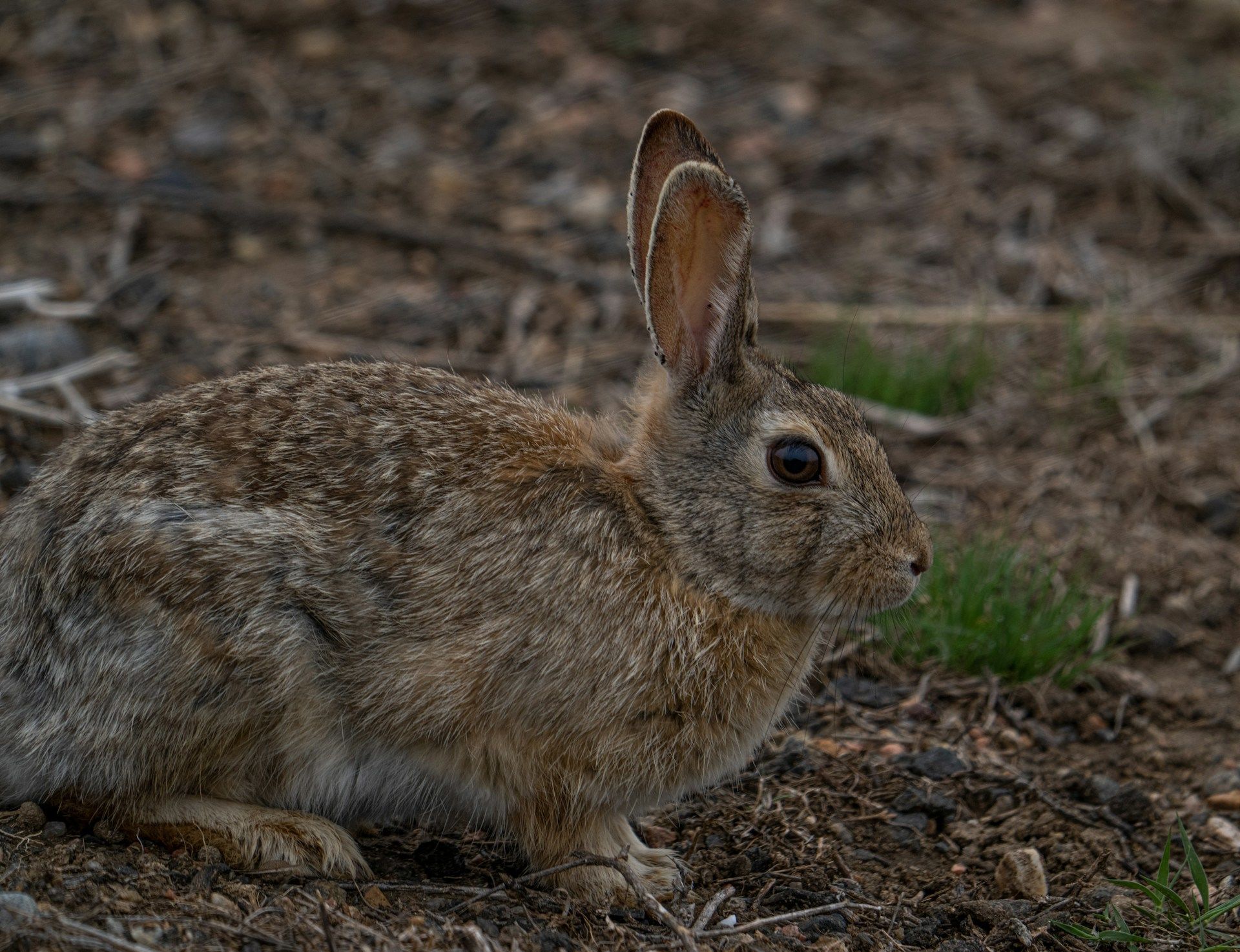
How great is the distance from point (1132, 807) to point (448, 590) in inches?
101

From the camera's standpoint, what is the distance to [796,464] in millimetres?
4652

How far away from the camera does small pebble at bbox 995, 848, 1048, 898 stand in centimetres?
465

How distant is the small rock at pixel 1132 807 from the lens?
16.9 ft

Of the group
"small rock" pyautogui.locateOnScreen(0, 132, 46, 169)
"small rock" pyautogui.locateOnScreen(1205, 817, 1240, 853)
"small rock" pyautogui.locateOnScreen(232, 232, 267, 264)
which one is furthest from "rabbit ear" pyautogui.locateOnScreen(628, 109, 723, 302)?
"small rock" pyautogui.locateOnScreen(0, 132, 46, 169)

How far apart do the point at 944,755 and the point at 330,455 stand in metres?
2.50

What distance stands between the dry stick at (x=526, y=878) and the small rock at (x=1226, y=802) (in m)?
2.35

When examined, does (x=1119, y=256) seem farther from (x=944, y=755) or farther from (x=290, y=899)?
(x=290, y=899)

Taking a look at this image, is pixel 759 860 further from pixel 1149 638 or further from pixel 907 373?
pixel 907 373

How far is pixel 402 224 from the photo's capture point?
345 inches

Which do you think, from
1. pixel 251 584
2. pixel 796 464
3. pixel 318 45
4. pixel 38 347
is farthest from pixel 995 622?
pixel 318 45

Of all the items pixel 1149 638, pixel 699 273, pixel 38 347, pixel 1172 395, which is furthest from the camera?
pixel 1172 395

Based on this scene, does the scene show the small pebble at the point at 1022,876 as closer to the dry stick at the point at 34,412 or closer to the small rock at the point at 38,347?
the dry stick at the point at 34,412

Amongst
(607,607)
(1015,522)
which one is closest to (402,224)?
(1015,522)

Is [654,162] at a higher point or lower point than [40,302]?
higher
